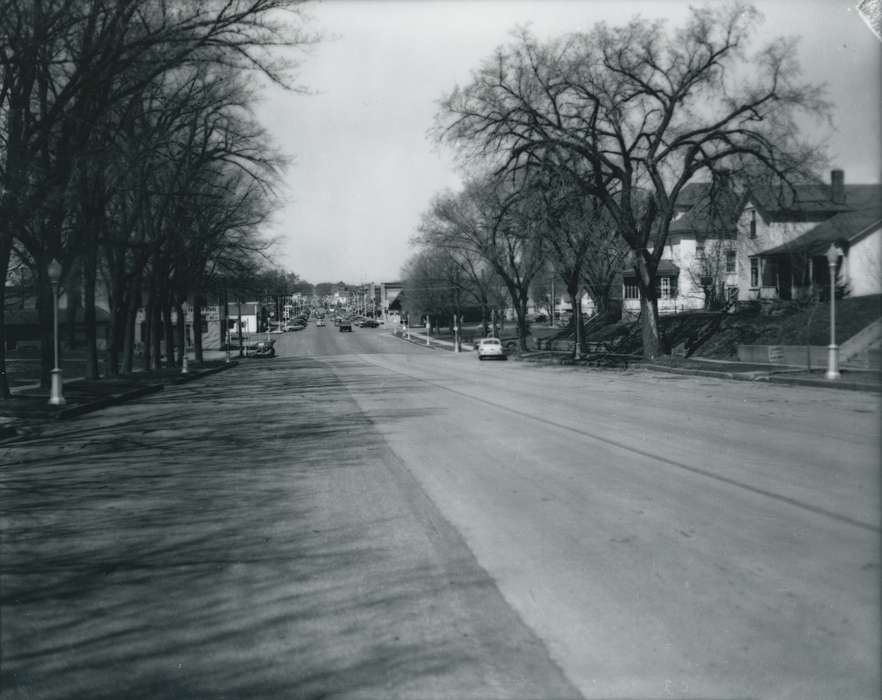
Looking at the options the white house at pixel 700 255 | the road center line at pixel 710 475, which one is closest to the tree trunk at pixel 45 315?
the road center line at pixel 710 475

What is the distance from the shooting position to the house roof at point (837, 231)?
1613 inches

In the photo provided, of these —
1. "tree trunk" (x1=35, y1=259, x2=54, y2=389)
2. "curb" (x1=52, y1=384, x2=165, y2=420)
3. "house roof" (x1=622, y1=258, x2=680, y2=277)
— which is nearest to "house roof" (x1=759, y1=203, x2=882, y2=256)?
"house roof" (x1=622, y1=258, x2=680, y2=277)

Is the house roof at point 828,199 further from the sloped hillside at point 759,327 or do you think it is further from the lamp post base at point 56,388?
the lamp post base at point 56,388

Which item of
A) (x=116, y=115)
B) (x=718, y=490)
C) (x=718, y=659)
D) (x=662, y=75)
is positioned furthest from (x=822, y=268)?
(x=718, y=659)

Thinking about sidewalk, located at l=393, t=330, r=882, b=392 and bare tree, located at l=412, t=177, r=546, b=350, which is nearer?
sidewalk, located at l=393, t=330, r=882, b=392

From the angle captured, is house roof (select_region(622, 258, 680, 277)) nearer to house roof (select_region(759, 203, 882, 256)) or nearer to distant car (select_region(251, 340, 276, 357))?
house roof (select_region(759, 203, 882, 256))

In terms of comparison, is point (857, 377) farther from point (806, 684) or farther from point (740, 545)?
point (806, 684)

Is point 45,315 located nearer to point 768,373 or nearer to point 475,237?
point 768,373

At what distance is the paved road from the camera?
452cm

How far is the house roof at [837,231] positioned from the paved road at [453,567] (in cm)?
3100

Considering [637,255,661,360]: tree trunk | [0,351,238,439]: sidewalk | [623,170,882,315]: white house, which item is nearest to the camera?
[0,351,238,439]: sidewalk

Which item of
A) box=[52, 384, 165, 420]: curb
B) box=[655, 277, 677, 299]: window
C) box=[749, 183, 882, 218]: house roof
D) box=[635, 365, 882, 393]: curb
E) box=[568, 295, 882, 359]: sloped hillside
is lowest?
box=[52, 384, 165, 420]: curb

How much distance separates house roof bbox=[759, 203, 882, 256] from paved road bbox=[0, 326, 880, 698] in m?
31.0

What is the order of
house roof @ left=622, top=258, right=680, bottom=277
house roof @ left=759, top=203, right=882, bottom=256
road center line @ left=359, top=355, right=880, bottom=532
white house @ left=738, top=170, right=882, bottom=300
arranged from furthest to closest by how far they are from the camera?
1. house roof @ left=622, top=258, right=680, bottom=277
2. house roof @ left=759, top=203, right=882, bottom=256
3. white house @ left=738, top=170, right=882, bottom=300
4. road center line @ left=359, top=355, right=880, bottom=532
